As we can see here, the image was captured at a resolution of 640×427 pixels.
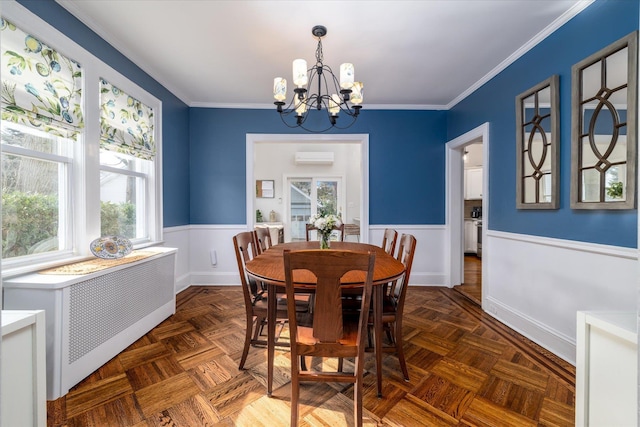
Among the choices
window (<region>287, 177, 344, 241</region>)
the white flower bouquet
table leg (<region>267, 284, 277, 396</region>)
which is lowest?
table leg (<region>267, 284, 277, 396</region>)

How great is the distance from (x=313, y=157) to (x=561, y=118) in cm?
549

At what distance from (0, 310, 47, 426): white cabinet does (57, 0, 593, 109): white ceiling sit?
2103 mm

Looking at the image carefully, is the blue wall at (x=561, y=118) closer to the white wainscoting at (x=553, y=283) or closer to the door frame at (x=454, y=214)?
the white wainscoting at (x=553, y=283)

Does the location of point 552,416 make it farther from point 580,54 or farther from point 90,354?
point 90,354

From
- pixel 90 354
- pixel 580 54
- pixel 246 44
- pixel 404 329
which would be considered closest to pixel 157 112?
pixel 246 44

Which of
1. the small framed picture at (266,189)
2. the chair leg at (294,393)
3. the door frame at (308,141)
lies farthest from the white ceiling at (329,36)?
the small framed picture at (266,189)

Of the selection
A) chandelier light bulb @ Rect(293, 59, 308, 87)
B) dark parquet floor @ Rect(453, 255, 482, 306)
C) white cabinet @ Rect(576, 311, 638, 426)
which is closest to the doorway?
dark parquet floor @ Rect(453, 255, 482, 306)

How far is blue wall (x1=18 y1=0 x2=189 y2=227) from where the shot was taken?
2.12 m

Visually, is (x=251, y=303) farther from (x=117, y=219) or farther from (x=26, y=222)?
(x=117, y=219)

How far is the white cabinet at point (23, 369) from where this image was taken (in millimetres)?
988

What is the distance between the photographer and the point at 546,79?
228 centimetres

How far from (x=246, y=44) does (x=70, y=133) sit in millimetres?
1534

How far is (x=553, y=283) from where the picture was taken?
225 cm

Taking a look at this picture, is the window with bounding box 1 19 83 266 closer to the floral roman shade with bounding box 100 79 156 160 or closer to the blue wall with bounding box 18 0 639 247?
the floral roman shade with bounding box 100 79 156 160
